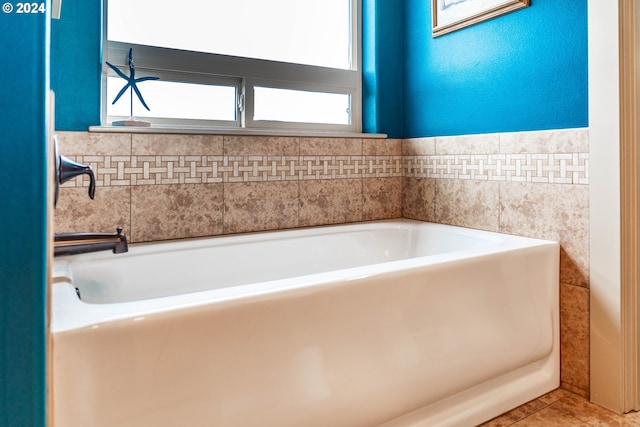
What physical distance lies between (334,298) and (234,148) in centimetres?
112

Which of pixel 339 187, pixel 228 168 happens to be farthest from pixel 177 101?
pixel 339 187

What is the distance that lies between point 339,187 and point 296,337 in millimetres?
1341

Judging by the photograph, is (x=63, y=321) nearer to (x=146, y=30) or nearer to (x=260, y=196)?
(x=260, y=196)

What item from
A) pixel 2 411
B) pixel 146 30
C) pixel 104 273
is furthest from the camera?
pixel 146 30

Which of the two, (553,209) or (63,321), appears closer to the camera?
(63,321)

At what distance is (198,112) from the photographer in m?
2.12

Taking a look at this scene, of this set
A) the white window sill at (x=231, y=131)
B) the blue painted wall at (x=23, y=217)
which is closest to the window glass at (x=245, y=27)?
the white window sill at (x=231, y=131)

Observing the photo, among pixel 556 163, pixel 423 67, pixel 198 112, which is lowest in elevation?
pixel 556 163

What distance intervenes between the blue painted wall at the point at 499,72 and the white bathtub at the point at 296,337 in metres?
0.54

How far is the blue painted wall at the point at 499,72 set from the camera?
5.44 ft

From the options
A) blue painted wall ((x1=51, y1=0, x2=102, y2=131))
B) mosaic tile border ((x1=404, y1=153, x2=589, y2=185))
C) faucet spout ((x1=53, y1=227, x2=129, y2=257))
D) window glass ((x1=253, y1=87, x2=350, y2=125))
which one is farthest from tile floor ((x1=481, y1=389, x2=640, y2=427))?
blue painted wall ((x1=51, y1=0, x2=102, y2=131))

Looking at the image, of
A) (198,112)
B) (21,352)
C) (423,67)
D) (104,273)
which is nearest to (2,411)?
(21,352)

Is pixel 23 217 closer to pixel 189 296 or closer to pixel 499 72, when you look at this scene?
pixel 189 296

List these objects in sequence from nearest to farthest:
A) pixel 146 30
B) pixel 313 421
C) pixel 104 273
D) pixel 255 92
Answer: pixel 313 421, pixel 104 273, pixel 146 30, pixel 255 92
